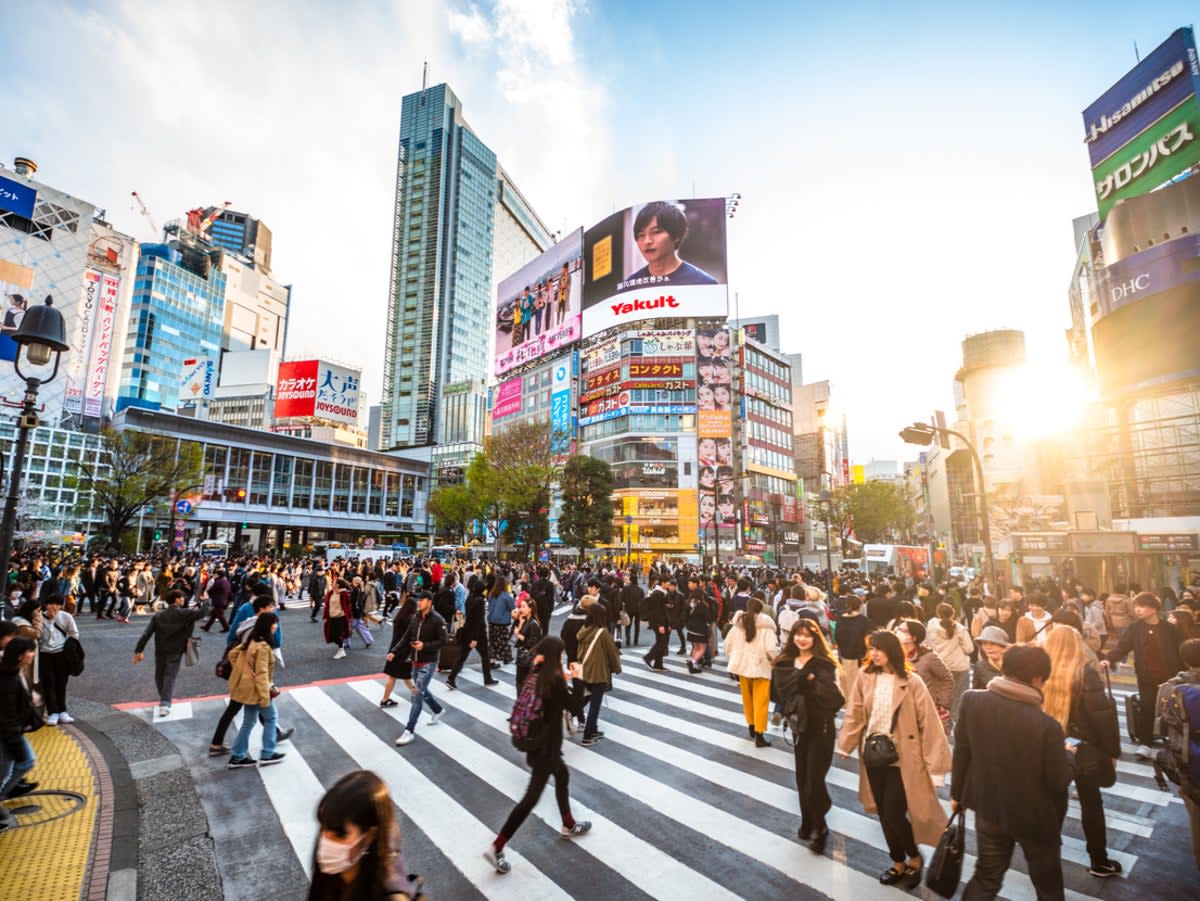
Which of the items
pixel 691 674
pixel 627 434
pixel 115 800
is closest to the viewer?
pixel 115 800

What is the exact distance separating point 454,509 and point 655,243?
126 feet

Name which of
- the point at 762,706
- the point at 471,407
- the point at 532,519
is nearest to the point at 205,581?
the point at 762,706

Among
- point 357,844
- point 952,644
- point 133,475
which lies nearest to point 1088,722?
point 952,644

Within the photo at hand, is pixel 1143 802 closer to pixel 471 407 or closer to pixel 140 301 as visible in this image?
pixel 471 407

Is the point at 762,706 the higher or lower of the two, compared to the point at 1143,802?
higher

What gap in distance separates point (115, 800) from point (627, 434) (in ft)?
173

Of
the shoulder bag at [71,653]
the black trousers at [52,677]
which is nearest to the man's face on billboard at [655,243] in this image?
the shoulder bag at [71,653]

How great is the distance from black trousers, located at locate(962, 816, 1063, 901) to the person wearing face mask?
3229 millimetres

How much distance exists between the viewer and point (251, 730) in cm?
633

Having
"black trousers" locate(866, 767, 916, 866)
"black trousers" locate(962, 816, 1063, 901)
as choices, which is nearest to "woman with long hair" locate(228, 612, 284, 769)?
"black trousers" locate(866, 767, 916, 866)

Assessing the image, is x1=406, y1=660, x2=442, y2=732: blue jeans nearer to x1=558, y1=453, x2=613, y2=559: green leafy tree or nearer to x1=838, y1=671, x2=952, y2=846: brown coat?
x1=838, y1=671, x2=952, y2=846: brown coat

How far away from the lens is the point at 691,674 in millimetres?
11328

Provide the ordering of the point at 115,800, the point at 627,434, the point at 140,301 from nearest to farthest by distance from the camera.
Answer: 1. the point at 115,800
2. the point at 627,434
3. the point at 140,301

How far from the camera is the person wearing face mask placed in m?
1.83
